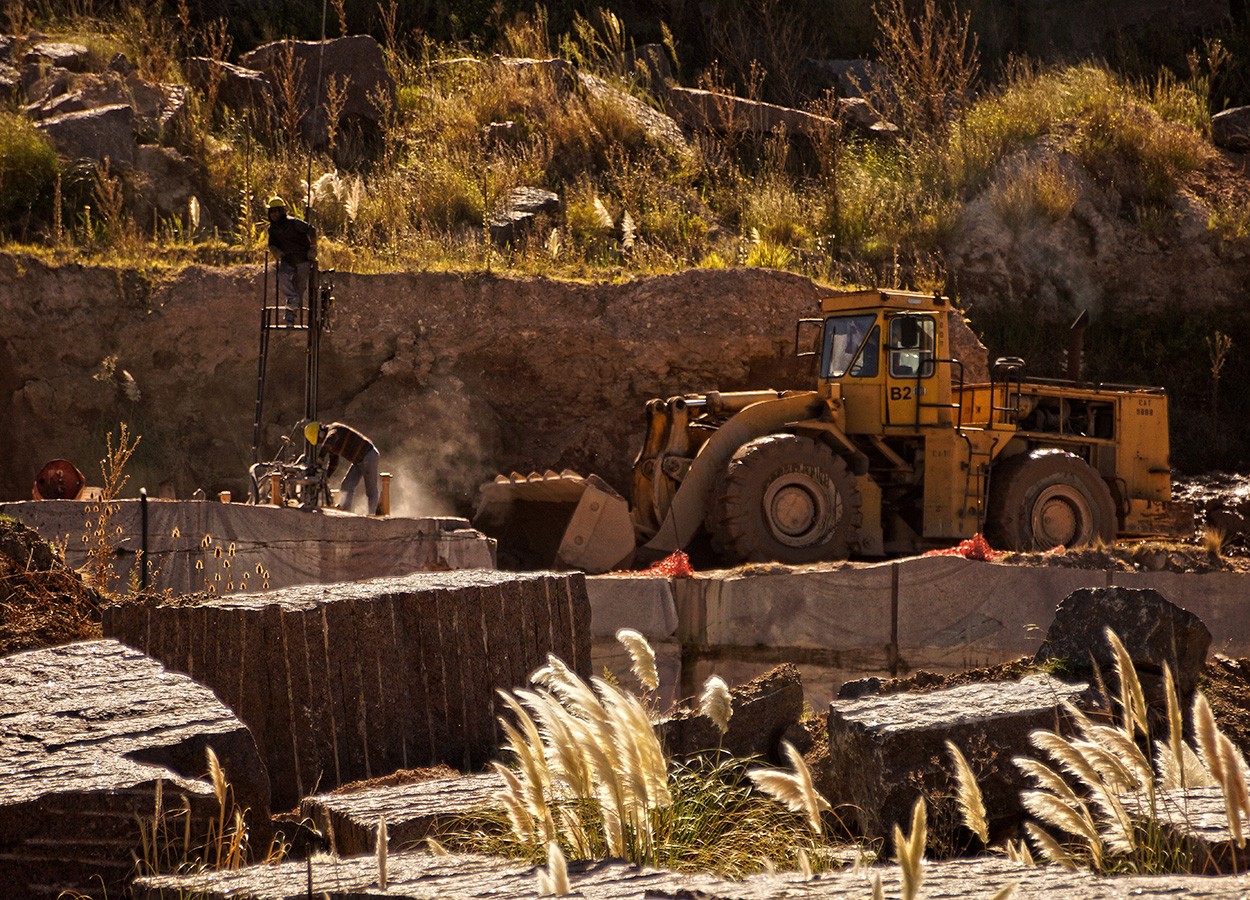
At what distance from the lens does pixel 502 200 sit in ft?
71.6

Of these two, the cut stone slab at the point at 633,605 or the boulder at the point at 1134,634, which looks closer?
the boulder at the point at 1134,634

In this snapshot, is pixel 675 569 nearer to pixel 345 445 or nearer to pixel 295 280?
pixel 345 445

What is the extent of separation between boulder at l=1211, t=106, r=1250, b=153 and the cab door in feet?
42.3

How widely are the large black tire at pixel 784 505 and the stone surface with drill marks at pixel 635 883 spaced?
35.1ft

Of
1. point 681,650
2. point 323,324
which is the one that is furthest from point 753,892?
point 323,324

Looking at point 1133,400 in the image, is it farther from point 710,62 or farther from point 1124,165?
point 710,62

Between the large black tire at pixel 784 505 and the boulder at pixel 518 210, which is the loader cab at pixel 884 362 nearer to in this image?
the large black tire at pixel 784 505

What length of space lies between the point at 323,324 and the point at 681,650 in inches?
148

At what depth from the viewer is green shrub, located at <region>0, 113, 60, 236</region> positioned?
2005 cm

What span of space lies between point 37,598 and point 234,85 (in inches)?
729

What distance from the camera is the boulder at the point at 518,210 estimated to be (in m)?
21.0

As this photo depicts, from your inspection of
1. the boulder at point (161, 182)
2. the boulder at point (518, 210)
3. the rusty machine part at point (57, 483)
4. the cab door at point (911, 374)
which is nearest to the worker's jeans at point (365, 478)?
the rusty machine part at point (57, 483)

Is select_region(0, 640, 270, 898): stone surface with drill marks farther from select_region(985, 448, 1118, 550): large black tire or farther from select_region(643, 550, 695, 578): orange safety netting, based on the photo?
select_region(985, 448, 1118, 550): large black tire

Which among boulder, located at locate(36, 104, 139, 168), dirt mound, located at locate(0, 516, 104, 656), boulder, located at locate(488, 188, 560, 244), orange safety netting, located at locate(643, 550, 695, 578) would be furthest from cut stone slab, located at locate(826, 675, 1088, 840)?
boulder, located at locate(36, 104, 139, 168)
